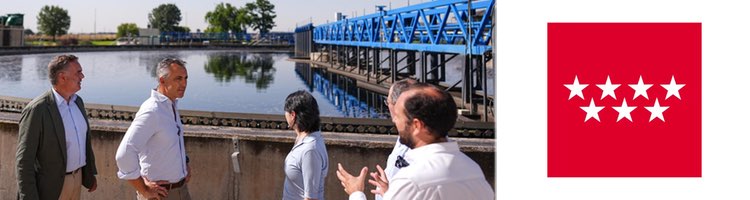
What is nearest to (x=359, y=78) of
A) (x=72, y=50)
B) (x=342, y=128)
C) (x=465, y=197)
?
(x=342, y=128)

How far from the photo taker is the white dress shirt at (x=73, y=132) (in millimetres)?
3504

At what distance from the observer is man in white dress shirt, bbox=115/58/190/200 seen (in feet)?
9.96

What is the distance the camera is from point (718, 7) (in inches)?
86.6

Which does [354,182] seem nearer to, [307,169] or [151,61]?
[307,169]

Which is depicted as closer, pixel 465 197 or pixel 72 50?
pixel 465 197

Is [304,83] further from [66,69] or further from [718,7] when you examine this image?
[718,7]

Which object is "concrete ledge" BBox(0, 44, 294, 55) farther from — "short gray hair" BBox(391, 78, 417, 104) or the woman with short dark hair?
"short gray hair" BBox(391, 78, 417, 104)

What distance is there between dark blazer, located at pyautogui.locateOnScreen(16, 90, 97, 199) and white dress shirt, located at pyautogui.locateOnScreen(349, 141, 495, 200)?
7.63ft

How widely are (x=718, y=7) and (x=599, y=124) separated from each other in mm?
558

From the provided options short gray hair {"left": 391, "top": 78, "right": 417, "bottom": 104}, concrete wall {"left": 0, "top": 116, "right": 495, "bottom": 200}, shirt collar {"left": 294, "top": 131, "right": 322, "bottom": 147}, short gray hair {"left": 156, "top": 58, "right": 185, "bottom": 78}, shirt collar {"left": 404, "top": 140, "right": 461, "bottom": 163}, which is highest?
short gray hair {"left": 156, "top": 58, "right": 185, "bottom": 78}

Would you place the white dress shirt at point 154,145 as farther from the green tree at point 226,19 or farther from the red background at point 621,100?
the green tree at point 226,19

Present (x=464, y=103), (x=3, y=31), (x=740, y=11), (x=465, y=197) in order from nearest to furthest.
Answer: (x=465, y=197) → (x=740, y=11) → (x=464, y=103) → (x=3, y=31)

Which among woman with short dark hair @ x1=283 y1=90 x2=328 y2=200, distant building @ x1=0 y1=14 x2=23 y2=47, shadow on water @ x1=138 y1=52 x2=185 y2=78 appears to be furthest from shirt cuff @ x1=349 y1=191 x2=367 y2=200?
distant building @ x1=0 y1=14 x2=23 y2=47

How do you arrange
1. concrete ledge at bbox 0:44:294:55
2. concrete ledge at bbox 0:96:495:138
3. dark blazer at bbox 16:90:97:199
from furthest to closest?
concrete ledge at bbox 0:44:294:55 < concrete ledge at bbox 0:96:495:138 < dark blazer at bbox 16:90:97:199
